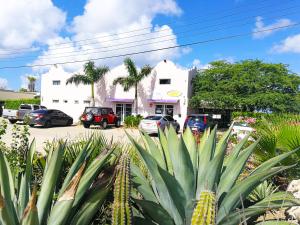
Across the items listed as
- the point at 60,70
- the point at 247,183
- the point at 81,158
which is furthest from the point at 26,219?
the point at 60,70

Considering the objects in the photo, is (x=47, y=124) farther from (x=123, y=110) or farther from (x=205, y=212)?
(x=205, y=212)

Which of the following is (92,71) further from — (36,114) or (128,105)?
(36,114)

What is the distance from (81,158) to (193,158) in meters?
1.00

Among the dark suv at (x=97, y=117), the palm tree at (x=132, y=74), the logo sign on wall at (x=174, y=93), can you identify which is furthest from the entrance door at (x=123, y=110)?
the dark suv at (x=97, y=117)

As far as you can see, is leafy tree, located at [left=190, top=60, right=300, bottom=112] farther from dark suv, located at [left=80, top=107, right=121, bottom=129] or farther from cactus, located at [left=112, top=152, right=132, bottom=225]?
cactus, located at [left=112, top=152, right=132, bottom=225]

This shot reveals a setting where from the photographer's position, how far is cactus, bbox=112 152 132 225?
1.90 m

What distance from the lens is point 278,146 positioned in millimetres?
5156

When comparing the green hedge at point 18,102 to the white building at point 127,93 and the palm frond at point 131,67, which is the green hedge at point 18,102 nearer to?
the white building at point 127,93

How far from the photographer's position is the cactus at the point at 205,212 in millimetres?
1593

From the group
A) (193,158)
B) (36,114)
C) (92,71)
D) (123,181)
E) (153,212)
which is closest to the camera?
(123,181)

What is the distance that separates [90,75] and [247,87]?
16.5 m

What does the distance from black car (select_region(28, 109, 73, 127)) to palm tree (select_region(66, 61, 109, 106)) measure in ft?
21.6

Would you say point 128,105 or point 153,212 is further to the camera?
point 128,105

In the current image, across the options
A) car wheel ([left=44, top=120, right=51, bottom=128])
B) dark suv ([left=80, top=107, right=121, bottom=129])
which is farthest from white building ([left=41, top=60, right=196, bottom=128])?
car wheel ([left=44, top=120, right=51, bottom=128])
